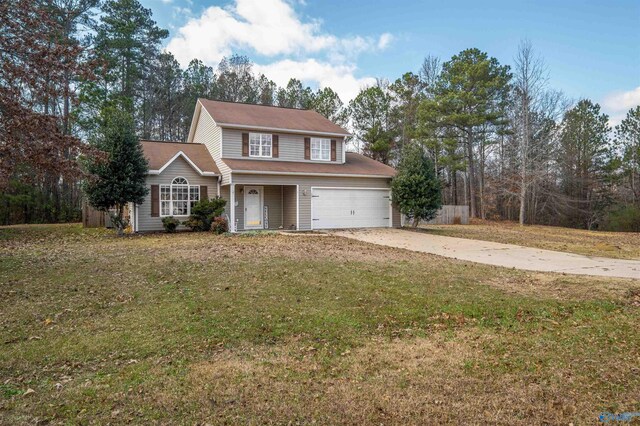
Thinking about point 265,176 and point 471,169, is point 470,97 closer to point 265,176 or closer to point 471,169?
point 471,169

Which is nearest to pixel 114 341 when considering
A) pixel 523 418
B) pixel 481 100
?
pixel 523 418

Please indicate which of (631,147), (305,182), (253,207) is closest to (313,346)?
(305,182)

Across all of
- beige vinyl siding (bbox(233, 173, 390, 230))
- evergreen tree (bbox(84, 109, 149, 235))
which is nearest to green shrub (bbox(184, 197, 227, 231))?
beige vinyl siding (bbox(233, 173, 390, 230))

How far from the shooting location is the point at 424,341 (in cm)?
479

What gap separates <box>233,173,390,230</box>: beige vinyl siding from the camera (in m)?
18.5

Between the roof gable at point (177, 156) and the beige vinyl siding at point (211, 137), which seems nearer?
the roof gable at point (177, 156)

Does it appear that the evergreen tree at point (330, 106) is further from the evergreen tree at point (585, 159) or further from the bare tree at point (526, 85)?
the evergreen tree at point (585, 159)

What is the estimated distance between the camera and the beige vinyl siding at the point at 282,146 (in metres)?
19.4

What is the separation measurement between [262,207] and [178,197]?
169 inches

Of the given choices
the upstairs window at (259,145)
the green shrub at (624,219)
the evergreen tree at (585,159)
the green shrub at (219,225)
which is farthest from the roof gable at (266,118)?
the green shrub at (624,219)

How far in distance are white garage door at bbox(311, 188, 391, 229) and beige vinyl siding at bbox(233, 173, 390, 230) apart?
27 cm

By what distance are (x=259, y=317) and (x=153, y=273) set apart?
410 cm

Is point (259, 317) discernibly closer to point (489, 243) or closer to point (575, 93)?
point (489, 243)

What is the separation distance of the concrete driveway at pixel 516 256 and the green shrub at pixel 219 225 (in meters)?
6.09
